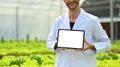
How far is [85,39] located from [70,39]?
0.14 metres

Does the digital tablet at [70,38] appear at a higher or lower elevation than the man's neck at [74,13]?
lower

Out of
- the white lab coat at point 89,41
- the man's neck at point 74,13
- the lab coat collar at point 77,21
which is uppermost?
the man's neck at point 74,13

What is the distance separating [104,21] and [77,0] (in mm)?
29212

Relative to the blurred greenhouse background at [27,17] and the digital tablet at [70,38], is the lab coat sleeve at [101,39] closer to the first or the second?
the digital tablet at [70,38]

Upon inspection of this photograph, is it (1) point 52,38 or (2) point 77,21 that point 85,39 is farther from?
(1) point 52,38

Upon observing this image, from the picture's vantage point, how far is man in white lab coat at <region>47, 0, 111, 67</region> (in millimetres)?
3363

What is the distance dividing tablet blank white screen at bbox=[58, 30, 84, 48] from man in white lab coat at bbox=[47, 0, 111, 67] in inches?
2.6

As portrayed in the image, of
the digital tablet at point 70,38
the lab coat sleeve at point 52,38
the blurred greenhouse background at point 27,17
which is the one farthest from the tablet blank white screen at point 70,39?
the blurred greenhouse background at point 27,17

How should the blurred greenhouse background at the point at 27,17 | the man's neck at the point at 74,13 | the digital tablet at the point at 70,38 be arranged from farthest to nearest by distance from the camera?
the blurred greenhouse background at the point at 27,17 → the man's neck at the point at 74,13 → the digital tablet at the point at 70,38

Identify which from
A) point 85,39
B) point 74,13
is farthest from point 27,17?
point 85,39

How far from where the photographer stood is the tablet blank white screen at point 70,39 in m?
3.28

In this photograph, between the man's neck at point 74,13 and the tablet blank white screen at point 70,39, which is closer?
the tablet blank white screen at point 70,39

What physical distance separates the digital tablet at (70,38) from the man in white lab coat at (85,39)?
64mm

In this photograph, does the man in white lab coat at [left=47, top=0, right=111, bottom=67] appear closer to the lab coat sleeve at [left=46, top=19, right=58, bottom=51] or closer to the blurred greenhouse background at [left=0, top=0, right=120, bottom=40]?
the lab coat sleeve at [left=46, top=19, right=58, bottom=51]
